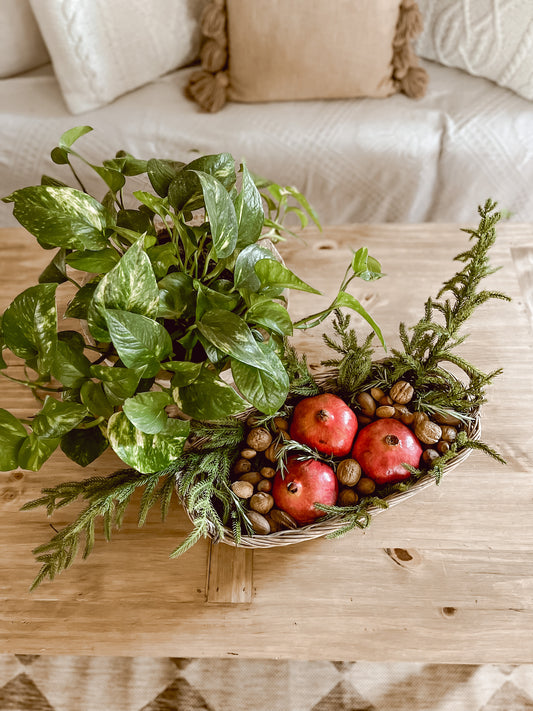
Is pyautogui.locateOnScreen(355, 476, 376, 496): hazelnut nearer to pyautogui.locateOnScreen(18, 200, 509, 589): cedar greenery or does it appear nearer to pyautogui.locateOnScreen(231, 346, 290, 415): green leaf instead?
pyautogui.locateOnScreen(18, 200, 509, 589): cedar greenery

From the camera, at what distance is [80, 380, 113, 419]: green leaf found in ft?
1.92

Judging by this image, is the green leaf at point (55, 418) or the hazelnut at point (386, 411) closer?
the green leaf at point (55, 418)

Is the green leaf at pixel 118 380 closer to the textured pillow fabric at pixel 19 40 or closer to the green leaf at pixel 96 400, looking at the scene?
the green leaf at pixel 96 400

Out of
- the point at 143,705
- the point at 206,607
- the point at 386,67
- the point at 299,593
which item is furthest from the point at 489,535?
the point at 386,67

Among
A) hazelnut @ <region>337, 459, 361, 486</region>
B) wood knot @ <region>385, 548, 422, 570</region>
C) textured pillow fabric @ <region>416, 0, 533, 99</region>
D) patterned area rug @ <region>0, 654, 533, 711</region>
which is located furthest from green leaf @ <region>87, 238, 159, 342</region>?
textured pillow fabric @ <region>416, 0, 533, 99</region>

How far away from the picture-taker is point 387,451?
2.29ft

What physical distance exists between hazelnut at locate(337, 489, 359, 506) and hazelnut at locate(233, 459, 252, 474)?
0.39ft

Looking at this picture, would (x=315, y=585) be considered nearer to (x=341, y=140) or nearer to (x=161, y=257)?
(x=161, y=257)

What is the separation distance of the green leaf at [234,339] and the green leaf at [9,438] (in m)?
0.23

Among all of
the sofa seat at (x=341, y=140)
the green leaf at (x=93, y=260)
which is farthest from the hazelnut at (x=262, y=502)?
the sofa seat at (x=341, y=140)

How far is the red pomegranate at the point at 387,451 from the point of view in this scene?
27.5 inches

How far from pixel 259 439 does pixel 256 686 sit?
0.66 m

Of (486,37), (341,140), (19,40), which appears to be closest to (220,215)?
(341,140)

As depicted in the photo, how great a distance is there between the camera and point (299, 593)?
723 millimetres
